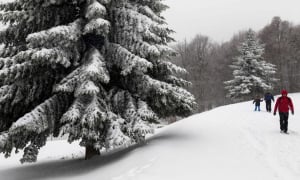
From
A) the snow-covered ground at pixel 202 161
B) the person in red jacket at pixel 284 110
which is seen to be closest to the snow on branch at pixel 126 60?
the snow-covered ground at pixel 202 161

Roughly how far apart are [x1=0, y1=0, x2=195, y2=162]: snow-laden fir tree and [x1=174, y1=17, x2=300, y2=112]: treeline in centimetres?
3481

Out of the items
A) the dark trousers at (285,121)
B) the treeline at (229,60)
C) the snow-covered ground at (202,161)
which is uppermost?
the treeline at (229,60)

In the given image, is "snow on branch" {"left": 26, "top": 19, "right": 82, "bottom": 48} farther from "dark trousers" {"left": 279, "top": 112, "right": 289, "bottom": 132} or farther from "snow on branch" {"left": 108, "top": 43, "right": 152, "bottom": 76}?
"dark trousers" {"left": 279, "top": 112, "right": 289, "bottom": 132}

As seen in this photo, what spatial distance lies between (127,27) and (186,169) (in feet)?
16.1

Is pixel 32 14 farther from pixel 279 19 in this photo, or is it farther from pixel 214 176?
pixel 279 19

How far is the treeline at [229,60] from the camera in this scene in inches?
1900

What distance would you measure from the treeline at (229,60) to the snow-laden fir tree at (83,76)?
34.8 m

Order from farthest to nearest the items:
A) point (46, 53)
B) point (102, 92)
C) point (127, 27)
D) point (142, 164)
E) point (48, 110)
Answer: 1. point (127, 27)
2. point (102, 92)
3. point (48, 110)
4. point (46, 53)
5. point (142, 164)

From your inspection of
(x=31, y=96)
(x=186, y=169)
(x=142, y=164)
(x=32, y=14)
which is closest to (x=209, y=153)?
(x=186, y=169)

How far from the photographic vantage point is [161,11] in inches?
453

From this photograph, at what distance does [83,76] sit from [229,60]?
50.3 metres

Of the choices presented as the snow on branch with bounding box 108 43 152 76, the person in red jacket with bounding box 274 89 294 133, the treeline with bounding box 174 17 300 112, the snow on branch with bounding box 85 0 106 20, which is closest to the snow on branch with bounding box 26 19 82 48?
the snow on branch with bounding box 85 0 106 20

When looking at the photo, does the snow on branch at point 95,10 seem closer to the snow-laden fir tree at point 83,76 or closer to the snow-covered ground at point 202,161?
the snow-laden fir tree at point 83,76

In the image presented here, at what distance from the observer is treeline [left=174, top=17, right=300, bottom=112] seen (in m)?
48.2
